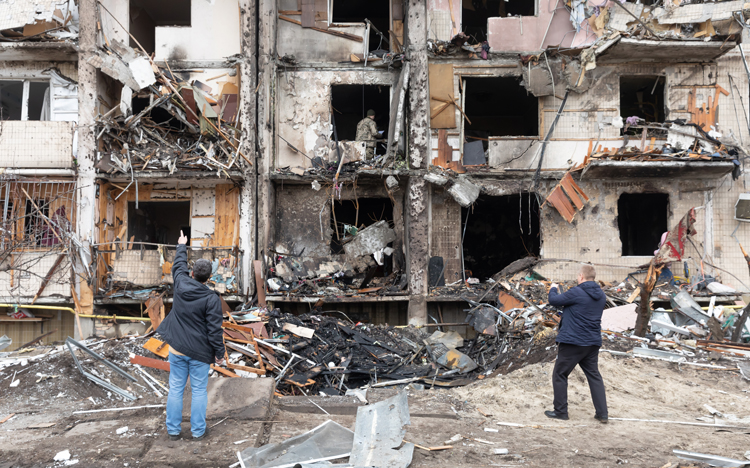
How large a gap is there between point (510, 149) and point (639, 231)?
625 cm

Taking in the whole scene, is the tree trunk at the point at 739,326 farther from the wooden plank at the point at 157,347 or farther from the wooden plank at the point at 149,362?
the wooden plank at the point at 157,347

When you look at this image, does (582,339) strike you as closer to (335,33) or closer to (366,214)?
(366,214)

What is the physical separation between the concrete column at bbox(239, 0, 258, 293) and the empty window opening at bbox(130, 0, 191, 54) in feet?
8.59

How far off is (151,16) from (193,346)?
13385 millimetres

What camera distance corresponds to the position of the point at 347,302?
38.5 ft

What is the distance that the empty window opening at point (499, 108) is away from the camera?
526 inches

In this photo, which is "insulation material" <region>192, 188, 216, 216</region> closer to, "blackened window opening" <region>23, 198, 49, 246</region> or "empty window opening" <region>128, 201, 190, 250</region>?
"empty window opening" <region>128, 201, 190, 250</region>

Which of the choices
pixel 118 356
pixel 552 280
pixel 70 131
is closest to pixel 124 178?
pixel 70 131

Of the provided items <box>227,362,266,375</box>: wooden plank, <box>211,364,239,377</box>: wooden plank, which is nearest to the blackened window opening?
<box>211,364,239,377</box>: wooden plank

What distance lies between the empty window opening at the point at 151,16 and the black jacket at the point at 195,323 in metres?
11.3

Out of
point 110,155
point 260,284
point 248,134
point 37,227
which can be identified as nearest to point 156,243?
point 110,155

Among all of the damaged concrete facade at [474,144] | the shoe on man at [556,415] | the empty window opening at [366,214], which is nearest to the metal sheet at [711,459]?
the shoe on man at [556,415]

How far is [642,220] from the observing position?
14500mm

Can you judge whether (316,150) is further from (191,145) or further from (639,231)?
(639,231)
